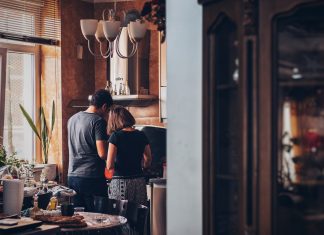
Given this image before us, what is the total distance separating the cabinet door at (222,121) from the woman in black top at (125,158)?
9.71 feet

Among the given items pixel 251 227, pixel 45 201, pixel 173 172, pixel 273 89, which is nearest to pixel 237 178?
pixel 251 227

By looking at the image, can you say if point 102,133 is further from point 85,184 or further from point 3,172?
point 3,172

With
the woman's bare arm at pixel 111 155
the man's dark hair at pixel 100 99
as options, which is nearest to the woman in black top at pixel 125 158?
the woman's bare arm at pixel 111 155

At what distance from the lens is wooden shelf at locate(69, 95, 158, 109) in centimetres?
764

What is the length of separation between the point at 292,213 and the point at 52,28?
595cm

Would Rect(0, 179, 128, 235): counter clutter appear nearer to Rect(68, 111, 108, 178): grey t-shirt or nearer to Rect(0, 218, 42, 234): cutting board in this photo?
Rect(0, 218, 42, 234): cutting board

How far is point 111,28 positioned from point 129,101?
2.67 m

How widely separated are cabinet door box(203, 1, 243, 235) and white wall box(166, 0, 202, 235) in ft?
1.39

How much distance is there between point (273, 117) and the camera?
218 centimetres

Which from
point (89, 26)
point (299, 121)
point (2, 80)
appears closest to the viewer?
point (299, 121)

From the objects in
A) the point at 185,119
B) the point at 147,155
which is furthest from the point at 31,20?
the point at 185,119

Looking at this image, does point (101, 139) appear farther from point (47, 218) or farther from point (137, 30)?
point (47, 218)

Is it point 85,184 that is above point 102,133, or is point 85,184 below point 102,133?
below

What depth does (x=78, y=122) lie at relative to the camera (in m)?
5.85
